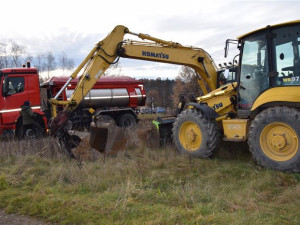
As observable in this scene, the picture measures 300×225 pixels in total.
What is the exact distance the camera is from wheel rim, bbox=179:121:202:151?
680cm

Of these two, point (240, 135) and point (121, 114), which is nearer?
point (240, 135)

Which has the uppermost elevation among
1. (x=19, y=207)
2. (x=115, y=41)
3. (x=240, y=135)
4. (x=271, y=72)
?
(x=115, y=41)

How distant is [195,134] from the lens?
6.82 metres

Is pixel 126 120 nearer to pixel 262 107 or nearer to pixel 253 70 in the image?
pixel 253 70

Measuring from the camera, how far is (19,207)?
166 inches

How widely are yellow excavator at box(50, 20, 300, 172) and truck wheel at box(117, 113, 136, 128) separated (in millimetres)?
5233

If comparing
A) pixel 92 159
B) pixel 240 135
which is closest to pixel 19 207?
pixel 92 159

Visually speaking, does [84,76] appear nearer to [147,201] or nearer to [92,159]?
[92,159]

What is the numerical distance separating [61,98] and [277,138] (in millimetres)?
8642

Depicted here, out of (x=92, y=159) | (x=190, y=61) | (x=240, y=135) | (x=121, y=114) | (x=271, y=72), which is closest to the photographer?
(x=271, y=72)

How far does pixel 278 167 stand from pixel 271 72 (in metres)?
1.75

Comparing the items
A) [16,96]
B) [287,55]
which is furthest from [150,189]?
[16,96]

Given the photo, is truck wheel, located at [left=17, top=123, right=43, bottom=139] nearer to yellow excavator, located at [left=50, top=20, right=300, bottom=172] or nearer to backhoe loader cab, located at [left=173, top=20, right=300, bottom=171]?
yellow excavator, located at [left=50, top=20, right=300, bottom=172]

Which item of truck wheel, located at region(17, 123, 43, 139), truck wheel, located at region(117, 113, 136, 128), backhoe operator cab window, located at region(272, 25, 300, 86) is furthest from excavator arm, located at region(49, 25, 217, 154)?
truck wheel, located at region(117, 113, 136, 128)
